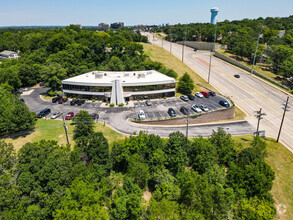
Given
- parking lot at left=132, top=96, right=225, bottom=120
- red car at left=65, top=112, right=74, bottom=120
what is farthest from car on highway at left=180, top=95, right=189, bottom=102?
red car at left=65, top=112, right=74, bottom=120

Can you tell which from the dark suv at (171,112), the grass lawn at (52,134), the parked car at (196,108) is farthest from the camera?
the parked car at (196,108)

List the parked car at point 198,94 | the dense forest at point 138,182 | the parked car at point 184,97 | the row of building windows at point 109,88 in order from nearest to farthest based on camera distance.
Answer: the dense forest at point 138,182
the row of building windows at point 109,88
the parked car at point 184,97
the parked car at point 198,94

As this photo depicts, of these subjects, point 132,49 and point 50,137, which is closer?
point 50,137

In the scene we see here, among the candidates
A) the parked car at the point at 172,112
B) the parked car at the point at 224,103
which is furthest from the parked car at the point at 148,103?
the parked car at the point at 224,103

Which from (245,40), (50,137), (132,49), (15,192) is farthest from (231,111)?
(245,40)

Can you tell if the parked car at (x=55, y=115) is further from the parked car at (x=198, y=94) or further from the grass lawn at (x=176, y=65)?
the grass lawn at (x=176, y=65)

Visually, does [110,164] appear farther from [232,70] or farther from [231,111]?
[232,70]

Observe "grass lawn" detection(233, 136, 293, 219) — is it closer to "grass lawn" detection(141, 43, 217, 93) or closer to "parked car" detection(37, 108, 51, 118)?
"grass lawn" detection(141, 43, 217, 93)
